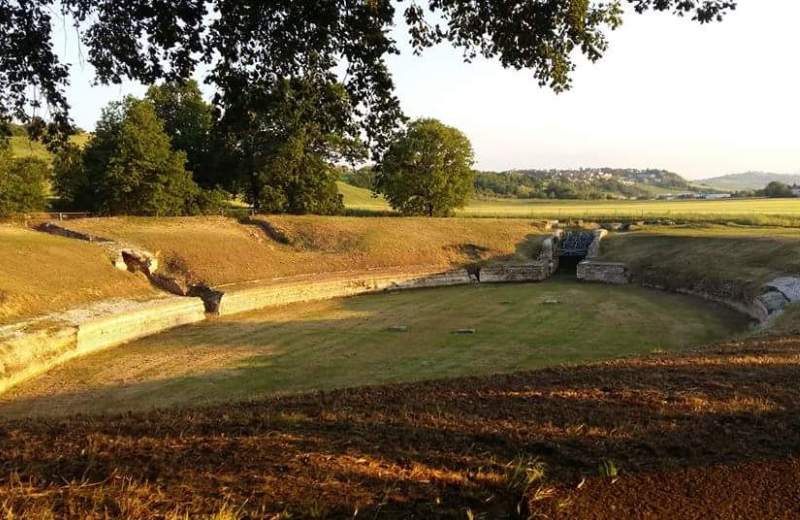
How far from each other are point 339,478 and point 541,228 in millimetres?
44339

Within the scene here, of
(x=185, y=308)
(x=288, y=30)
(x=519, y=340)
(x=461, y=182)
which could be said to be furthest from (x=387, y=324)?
→ (x=461, y=182)

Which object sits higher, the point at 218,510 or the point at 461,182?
the point at 461,182

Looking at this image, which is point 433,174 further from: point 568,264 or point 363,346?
point 363,346

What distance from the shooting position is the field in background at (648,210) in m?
53.4

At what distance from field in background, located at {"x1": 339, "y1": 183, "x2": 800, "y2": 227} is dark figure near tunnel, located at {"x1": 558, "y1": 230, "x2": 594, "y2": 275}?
43.2 feet

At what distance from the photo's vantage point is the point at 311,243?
1496 inches

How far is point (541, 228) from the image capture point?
47094mm

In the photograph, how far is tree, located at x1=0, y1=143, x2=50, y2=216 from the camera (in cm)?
4262

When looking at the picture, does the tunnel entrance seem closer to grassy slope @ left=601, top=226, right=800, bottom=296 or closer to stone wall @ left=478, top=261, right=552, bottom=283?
grassy slope @ left=601, top=226, right=800, bottom=296

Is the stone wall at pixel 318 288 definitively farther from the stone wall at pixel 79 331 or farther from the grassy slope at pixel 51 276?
the grassy slope at pixel 51 276

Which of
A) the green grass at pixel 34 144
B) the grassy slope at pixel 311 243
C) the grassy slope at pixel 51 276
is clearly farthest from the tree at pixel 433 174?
the grassy slope at pixel 51 276

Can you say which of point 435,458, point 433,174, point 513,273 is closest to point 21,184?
point 433,174

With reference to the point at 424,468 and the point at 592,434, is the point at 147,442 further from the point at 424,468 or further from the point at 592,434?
the point at 592,434

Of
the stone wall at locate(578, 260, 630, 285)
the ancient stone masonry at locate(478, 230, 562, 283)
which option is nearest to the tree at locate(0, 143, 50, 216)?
the ancient stone masonry at locate(478, 230, 562, 283)
